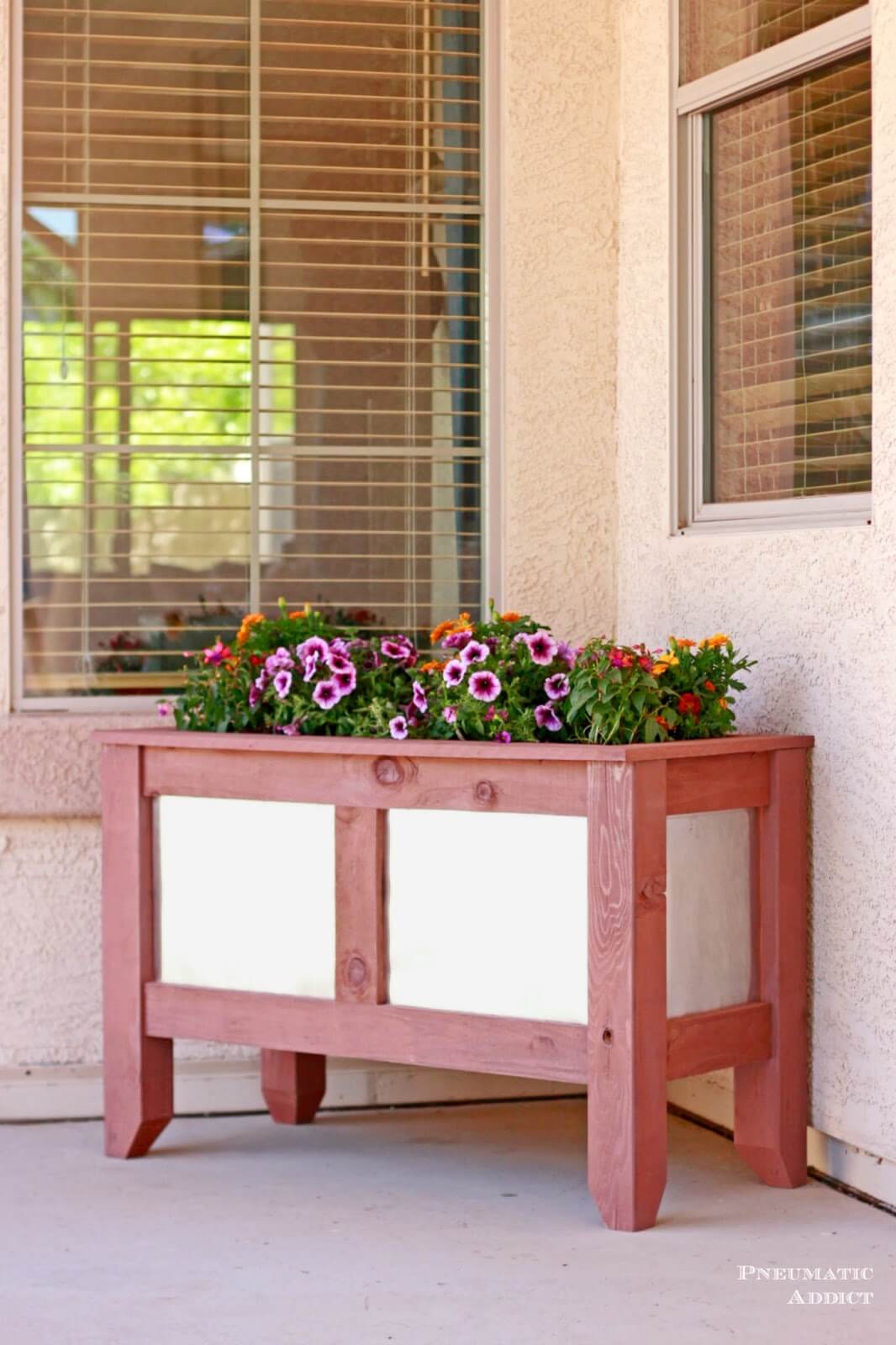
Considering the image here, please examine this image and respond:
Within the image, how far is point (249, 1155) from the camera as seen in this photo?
14.1 ft

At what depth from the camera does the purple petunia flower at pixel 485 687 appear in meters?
3.79

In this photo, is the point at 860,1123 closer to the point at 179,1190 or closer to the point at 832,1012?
the point at 832,1012

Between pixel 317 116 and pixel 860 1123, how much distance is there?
2912 mm

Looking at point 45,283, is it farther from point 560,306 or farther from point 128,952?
point 128,952

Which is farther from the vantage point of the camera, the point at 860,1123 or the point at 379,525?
the point at 379,525

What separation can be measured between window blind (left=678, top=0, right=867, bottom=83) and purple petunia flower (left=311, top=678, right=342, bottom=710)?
1840 millimetres

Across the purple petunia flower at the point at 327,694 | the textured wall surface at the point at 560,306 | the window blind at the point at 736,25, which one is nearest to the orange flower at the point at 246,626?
the purple petunia flower at the point at 327,694

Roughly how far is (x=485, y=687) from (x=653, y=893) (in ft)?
1.84

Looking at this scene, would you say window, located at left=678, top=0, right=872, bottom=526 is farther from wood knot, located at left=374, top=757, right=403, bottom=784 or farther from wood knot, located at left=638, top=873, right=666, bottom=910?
wood knot, located at left=374, top=757, right=403, bottom=784

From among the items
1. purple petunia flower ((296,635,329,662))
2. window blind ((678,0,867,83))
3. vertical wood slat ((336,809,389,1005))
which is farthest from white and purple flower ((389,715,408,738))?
window blind ((678,0,867,83))

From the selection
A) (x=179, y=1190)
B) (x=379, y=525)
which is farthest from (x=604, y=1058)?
(x=379, y=525)

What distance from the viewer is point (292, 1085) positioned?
4.55m

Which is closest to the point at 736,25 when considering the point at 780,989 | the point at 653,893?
the point at 653,893

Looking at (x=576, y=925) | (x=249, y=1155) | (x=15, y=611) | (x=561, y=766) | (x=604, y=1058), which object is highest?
(x=15, y=611)
